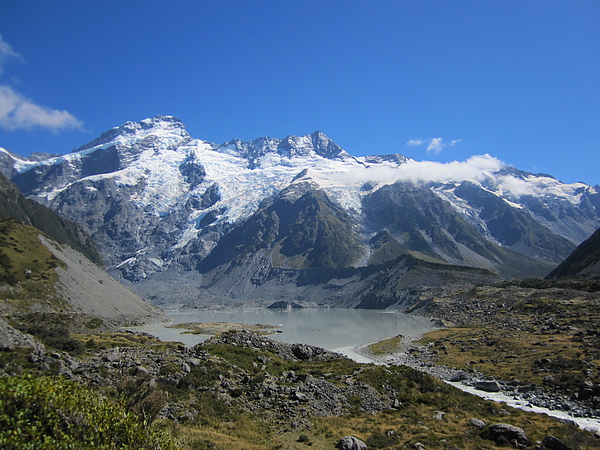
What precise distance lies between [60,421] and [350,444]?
1856 centimetres

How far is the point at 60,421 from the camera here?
1348 cm

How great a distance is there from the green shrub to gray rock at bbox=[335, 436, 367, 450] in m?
14.2

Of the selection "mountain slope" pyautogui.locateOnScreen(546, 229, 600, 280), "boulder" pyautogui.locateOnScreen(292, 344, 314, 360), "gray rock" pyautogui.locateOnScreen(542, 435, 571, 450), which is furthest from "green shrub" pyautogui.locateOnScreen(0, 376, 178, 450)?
"mountain slope" pyautogui.locateOnScreen(546, 229, 600, 280)

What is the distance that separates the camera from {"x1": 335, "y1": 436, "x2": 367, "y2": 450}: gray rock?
25078mm

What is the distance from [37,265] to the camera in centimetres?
12525

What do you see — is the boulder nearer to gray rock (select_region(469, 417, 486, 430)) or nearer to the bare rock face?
gray rock (select_region(469, 417, 486, 430))

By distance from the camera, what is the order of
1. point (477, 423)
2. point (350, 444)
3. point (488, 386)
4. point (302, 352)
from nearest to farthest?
1. point (350, 444)
2. point (477, 423)
3. point (488, 386)
4. point (302, 352)

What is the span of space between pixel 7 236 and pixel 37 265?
23.9 metres

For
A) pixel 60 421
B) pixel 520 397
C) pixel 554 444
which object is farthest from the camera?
pixel 520 397

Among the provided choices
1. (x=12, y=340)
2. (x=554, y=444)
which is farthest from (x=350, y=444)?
(x=12, y=340)

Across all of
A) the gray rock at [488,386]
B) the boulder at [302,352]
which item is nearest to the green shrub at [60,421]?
the boulder at [302,352]

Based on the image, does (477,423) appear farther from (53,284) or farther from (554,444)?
(53,284)

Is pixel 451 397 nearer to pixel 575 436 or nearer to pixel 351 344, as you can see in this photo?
pixel 575 436

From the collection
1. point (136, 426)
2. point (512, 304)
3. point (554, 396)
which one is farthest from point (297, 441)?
point (512, 304)
